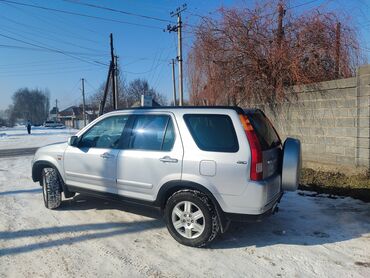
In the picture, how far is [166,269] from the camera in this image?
3607 mm

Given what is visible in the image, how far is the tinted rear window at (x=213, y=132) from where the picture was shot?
12.9 ft

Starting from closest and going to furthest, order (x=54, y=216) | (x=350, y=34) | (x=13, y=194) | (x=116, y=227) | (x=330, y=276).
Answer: (x=330, y=276) → (x=116, y=227) → (x=54, y=216) → (x=13, y=194) → (x=350, y=34)

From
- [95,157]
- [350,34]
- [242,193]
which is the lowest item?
[242,193]

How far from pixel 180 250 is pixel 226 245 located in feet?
1.89

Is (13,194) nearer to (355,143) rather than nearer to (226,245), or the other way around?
(226,245)

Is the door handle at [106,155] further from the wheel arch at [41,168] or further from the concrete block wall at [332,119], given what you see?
the concrete block wall at [332,119]

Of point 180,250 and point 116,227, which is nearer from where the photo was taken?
point 180,250

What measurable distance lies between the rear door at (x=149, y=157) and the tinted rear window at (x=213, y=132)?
24cm

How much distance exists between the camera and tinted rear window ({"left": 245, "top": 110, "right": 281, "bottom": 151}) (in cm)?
407

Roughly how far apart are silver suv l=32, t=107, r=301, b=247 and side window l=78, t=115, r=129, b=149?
2cm

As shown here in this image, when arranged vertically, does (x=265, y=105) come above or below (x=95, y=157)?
above

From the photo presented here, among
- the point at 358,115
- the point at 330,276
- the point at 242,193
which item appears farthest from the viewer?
the point at 358,115

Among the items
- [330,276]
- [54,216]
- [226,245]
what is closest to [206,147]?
[226,245]

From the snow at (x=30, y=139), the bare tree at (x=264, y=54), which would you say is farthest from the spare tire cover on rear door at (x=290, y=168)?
the snow at (x=30, y=139)
